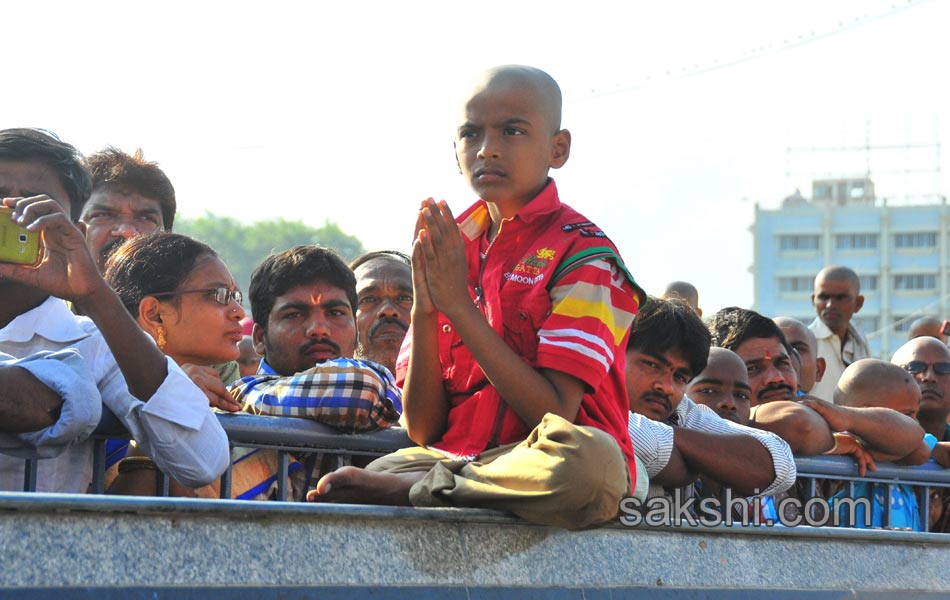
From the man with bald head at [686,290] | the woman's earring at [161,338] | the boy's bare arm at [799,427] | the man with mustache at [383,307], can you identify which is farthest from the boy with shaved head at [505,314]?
the man with bald head at [686,290]

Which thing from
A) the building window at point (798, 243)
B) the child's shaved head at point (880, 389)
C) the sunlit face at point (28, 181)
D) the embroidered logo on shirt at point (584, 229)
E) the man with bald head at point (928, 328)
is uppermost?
the sunlit face at point (28, 181)

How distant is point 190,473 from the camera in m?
3.06

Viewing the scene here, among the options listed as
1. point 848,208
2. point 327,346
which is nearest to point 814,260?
point 848,208

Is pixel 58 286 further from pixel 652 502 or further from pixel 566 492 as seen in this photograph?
pixel 652 502

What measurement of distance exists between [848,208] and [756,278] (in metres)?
7.02

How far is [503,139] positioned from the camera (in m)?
3.51

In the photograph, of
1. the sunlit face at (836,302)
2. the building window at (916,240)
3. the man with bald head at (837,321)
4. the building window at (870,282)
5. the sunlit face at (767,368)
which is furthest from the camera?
the building window at (870,282)

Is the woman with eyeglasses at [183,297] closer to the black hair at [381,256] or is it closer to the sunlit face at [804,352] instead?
the black hair at [381,256]

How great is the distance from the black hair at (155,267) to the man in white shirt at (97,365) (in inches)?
30.8

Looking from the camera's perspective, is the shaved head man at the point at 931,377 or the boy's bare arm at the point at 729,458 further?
the shaved head man at the point at 931,377

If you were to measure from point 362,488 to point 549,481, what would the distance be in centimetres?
41

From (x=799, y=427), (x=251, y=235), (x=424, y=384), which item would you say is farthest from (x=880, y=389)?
(x=251, y=235)

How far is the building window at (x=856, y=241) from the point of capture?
285ft

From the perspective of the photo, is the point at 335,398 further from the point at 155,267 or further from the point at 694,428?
the point at 694,428
